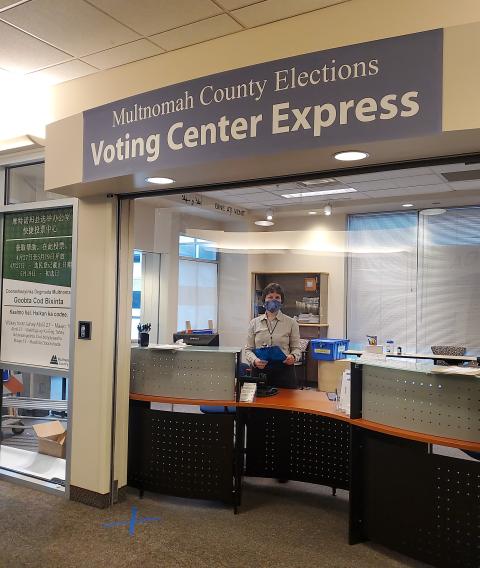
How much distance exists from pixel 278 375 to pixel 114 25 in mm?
2774

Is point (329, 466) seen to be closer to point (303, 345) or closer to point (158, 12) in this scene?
point (303, 345)

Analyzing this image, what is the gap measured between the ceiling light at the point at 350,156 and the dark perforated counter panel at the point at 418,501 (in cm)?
166

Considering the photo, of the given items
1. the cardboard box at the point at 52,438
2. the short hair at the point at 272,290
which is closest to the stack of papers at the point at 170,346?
the short hair at the point at 272,290

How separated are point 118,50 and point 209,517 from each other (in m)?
3.24

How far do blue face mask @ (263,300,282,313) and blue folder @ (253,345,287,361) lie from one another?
39 cm

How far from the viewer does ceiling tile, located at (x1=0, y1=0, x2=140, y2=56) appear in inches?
117

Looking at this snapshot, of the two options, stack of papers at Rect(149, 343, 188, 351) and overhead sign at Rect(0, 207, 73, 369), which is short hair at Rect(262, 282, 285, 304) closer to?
stack of papers at Rect(149, 343, 188, 351)

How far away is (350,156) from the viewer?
267cm

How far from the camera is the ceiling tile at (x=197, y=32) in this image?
3.04 metres

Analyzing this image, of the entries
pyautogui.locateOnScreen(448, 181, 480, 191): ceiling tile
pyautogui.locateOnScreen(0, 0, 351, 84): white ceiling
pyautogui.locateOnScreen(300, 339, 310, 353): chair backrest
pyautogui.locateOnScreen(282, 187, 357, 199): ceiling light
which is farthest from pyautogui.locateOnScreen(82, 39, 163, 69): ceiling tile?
pyautogui.locateOnScreen(300, 339, 310, 353): chair backrest

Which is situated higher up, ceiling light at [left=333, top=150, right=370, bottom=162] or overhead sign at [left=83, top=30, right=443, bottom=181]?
overhead sign at [left=83, top=30, right=443, bottom=181]

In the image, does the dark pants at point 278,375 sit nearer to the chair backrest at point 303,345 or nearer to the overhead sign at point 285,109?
the chair backrest at point 303,345

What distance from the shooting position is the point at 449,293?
577 centimetres

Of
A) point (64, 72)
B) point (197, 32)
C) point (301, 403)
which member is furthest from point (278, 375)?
point (64, 72)
